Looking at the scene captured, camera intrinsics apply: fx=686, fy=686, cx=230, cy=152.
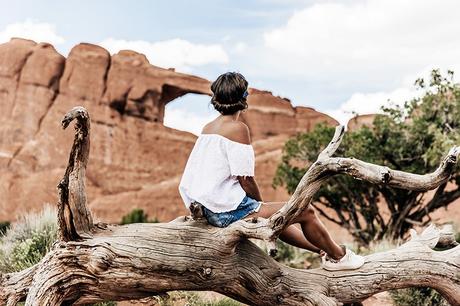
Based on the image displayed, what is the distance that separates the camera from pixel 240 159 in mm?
5922

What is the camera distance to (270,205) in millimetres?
6156

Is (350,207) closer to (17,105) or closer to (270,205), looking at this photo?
(270,205)

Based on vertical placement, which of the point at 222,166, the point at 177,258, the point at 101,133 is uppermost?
the point at 222,166

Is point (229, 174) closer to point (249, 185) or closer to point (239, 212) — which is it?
point (249, 185)

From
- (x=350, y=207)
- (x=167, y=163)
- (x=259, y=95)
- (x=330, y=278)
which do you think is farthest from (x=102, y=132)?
(x=330, y=278)

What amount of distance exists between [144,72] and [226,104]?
35.5 m

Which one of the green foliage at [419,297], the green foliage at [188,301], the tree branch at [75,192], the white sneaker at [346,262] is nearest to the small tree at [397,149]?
the green foliage at [419,297]

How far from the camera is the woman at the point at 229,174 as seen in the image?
19.7ft

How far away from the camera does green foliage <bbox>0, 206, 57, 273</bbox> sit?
9383 millimetres

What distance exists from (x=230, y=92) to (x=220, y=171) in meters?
0.71

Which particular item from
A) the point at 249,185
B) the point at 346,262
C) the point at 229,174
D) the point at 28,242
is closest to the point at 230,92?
the point at 229,174

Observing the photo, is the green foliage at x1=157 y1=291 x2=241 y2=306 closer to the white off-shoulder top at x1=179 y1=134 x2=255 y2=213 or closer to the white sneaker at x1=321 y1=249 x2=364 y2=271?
the white sneaker at x1=321 y1=249 x2=364 y2=271

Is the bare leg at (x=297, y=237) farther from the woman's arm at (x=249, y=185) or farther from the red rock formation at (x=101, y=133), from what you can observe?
the red rock formation at (x=101, y=133)

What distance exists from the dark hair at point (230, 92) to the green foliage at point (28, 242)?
13.7 ft
